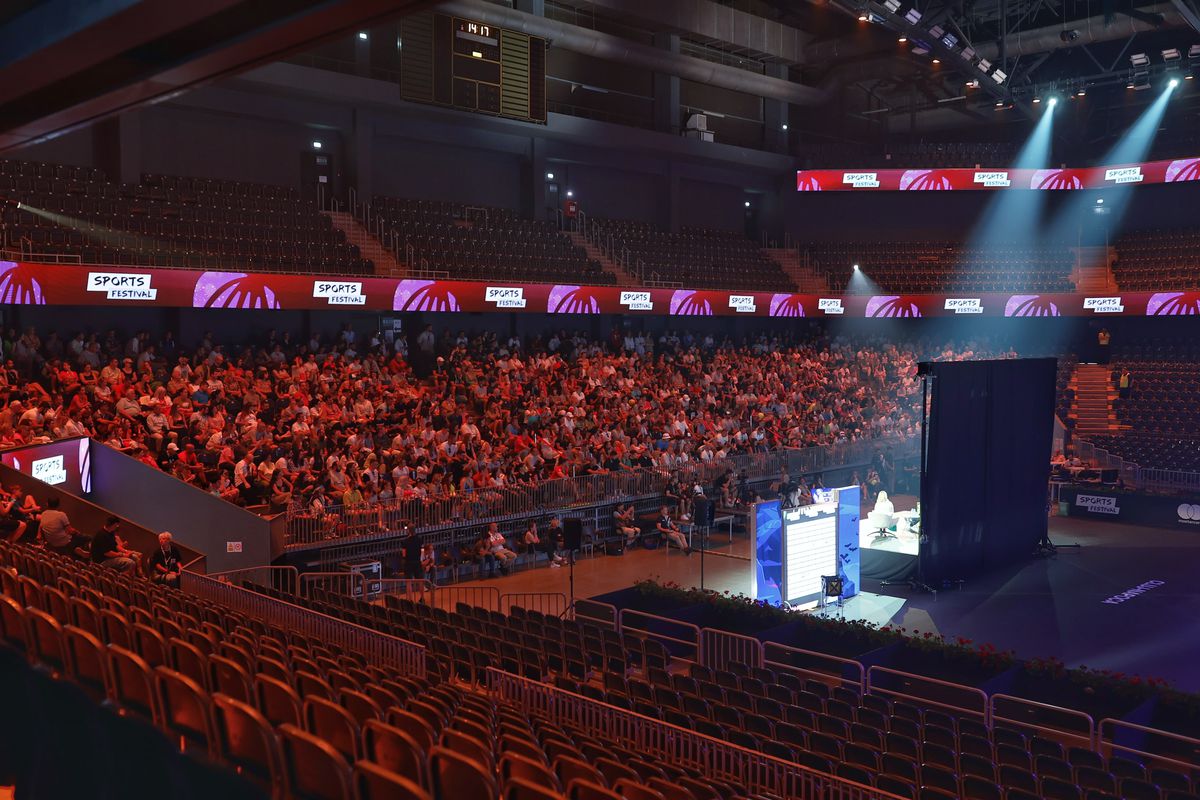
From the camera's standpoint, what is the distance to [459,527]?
19500mm

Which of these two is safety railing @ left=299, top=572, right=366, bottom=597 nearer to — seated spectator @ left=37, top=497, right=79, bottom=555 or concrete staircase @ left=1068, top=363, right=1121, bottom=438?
seated spectator @ left=37, top=497, right=79, bottom=555

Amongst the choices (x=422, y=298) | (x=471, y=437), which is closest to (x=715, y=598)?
(x=471, y=437)

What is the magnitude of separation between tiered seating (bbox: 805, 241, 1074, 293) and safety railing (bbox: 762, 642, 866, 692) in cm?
2596

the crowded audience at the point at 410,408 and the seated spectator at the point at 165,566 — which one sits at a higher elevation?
the crowded audience at the point at 410,408

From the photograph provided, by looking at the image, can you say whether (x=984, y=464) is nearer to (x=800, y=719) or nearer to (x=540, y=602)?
(x=540, y=602)

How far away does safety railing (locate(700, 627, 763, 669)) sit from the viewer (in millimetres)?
13250

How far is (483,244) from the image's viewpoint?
28703mm

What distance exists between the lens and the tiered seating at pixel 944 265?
3738cm

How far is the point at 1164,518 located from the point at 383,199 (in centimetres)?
2272

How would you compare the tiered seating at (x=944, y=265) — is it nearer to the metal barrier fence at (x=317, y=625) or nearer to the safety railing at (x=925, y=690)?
the safety railing at (x=925, y=690)

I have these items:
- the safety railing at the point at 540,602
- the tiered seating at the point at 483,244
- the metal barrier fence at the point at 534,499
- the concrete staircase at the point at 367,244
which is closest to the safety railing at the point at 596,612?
the safety railing at the point at 540,602

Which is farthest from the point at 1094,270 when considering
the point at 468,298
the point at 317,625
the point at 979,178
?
the point at 317,625

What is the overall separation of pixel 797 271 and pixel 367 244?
1869 cm

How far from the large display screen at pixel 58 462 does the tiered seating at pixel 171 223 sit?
20.6ft
